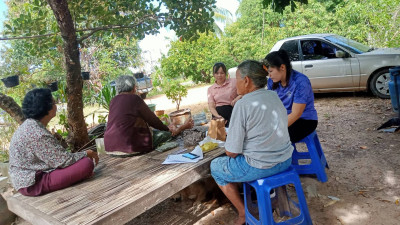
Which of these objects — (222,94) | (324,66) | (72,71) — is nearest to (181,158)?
(222,94)

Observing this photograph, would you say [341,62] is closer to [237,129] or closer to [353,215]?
[353,215]

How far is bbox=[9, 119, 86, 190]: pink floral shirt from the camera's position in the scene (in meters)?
2.09

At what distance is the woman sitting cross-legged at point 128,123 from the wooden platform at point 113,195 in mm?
262

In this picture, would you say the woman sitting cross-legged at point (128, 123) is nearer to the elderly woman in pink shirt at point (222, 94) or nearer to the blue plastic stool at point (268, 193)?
the blue plastic stool at point (268, 193)

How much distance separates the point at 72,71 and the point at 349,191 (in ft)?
12.1

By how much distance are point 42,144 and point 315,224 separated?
2411mm

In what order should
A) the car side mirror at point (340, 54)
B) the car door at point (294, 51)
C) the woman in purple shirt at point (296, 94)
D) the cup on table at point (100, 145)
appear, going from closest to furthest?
1. the woman in purple shirt at point (296, 94)
2. the cup on table at point (100, 145)
3. the car side mirror at point (340, 54)
4. the car door at point (294, 51)

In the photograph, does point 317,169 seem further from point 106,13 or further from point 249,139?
point 106,13

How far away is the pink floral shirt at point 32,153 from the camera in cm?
209

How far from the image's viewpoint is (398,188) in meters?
2.84

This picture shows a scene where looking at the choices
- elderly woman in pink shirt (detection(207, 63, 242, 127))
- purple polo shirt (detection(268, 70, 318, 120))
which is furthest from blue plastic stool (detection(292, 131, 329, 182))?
elderly woman in pink shirt (detection(207, 63, 242, 127))

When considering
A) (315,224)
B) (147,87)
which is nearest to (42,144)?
(315,224)

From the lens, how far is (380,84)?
20.7 ft

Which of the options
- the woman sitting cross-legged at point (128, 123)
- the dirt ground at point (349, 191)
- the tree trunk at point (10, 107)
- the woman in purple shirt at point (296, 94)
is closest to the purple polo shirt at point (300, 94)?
the woman in purple shirt at point (296, 94)
